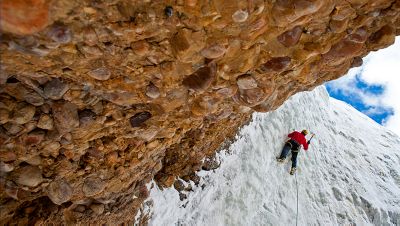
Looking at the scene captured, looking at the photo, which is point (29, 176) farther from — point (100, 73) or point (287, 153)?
point (287, 153)

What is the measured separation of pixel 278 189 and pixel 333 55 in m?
6.49

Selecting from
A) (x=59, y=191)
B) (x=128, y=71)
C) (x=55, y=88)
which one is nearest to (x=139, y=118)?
(x=128, y=71)

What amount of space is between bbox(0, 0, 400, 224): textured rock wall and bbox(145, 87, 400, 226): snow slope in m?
2.97

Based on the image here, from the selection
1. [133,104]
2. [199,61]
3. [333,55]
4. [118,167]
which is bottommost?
[118,167]

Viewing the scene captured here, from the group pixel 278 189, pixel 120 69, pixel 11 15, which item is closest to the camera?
pixel 11 15

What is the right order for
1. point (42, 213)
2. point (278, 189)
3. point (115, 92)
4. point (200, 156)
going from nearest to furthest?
point (115, 92) < point (42, 213) < point (200, 156) < point (278, 189)

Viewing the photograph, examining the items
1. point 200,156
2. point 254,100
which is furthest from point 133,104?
point 200,156

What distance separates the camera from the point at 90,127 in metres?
4.22

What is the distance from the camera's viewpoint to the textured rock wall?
3041mm

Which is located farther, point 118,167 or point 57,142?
point 118,167

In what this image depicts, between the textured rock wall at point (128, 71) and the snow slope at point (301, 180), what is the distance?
297 centimetres

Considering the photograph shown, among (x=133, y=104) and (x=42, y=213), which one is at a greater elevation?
(x=133, y=104)

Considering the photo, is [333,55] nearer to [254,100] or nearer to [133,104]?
[254,100]

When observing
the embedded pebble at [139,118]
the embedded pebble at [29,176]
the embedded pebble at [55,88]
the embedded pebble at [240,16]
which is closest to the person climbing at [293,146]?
the embedded pebble at [139,118]
